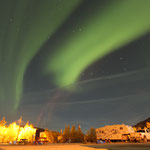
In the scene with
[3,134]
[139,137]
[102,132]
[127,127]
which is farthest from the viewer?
[3,134]

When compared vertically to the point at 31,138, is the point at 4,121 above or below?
above

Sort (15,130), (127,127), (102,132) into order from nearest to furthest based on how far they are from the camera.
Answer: (127,127), (102,132), (15,130)

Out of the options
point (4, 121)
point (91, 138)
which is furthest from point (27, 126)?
point (91, 138)

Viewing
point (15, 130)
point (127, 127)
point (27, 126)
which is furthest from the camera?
point (27, 126)

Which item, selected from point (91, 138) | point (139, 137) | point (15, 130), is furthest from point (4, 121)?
point (139, 137)

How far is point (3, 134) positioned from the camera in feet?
120

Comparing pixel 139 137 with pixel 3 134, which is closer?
pixel 139 137

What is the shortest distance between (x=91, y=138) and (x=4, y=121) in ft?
83.6

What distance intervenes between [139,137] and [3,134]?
3294 cm

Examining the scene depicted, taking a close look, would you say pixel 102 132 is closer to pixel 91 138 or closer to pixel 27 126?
pixel 91 138

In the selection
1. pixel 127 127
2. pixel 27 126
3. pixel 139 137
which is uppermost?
pixel 27 126

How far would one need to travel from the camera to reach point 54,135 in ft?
138

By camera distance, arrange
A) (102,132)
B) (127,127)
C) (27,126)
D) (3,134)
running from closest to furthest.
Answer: (127,127) → (102,132) → (3,134) → (27,126)

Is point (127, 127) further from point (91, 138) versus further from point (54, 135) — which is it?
point (54, 135)
